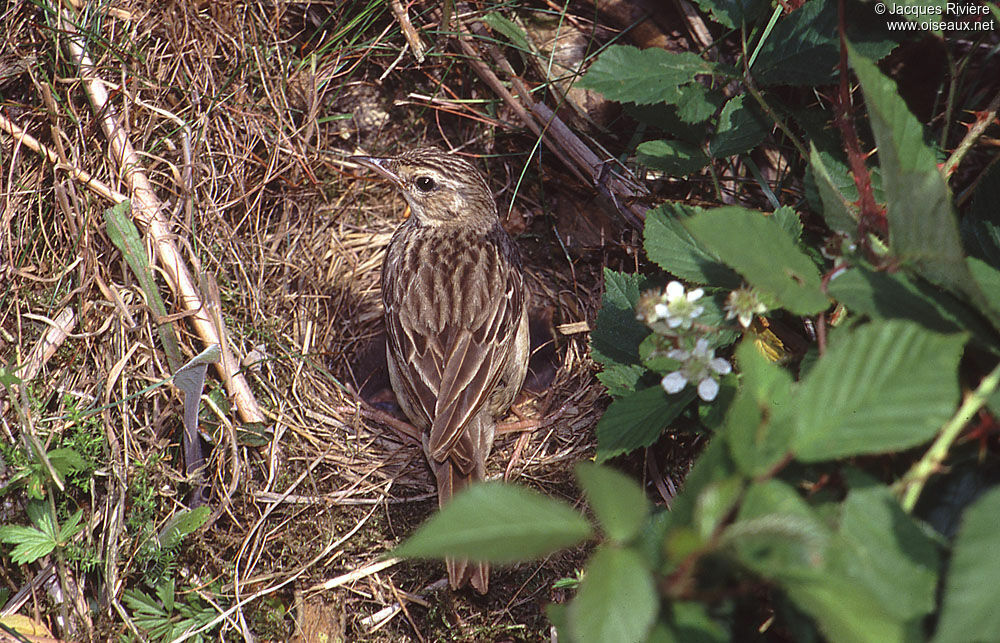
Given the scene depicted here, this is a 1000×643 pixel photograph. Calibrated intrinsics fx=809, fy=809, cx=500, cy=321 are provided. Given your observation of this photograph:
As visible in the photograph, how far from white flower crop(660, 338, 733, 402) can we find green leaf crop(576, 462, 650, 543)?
84 cm

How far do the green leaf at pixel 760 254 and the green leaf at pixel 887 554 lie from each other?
47 cm

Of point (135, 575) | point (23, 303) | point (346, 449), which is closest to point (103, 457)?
point (135, 575)

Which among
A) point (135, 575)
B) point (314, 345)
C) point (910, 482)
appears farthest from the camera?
point (314, 345)

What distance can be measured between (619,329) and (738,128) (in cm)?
87

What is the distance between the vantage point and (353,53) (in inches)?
178

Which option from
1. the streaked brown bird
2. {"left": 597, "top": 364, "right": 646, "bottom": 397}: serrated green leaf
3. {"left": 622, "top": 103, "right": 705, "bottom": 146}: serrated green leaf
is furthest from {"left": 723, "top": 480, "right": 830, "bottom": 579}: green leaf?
the streaked brown bird

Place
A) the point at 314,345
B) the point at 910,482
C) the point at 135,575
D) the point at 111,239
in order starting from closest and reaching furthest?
1. the point at 910,482
2. the point at 135,575
3. the point at 111,239
4. the point at 314,345

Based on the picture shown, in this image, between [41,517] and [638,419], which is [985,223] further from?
[41,517]

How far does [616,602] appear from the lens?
1.33 m

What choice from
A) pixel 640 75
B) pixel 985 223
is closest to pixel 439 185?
pixel 640 75

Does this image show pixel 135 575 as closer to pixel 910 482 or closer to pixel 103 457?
pixel 103 457

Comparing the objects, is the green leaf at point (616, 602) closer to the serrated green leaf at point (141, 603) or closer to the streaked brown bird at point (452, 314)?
the streaked brown bird at point (452, 314)

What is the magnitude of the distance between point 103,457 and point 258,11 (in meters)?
2.42

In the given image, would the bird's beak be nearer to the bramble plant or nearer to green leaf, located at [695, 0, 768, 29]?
green leaf, located at [695, 0, 768, 29]
